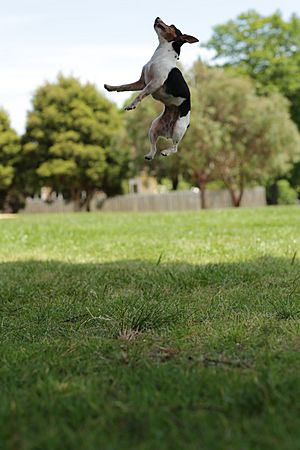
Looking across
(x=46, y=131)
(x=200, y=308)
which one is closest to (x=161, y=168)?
(x=46, y=131)

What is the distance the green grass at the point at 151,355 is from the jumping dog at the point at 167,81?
40.7 inches

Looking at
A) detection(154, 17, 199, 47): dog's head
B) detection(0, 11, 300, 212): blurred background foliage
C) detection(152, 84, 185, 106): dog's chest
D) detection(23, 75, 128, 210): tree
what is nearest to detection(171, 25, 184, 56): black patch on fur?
detection(154, 17, 199, 47): dog's head

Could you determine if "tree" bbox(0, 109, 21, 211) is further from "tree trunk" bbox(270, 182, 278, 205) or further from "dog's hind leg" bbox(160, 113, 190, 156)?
"dog's hind leg" bbox(160, 113, 190, 156)

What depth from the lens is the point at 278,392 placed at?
7.32ft

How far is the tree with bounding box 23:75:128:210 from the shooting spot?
3838 cm

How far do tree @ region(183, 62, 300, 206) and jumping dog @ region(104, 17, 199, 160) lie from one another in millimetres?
26649

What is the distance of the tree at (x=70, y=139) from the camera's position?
1511 inches

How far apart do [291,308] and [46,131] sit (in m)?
37.1

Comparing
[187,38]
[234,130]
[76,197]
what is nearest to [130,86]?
[187,38]

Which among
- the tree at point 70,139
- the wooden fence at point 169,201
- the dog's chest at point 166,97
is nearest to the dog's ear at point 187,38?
the dog's chest at point 166,97

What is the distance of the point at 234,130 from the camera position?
102 feet

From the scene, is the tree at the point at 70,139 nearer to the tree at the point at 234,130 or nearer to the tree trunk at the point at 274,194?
the tree at the point at 234,130

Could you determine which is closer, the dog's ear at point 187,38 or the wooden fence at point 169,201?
the dog's ear at point 187,38

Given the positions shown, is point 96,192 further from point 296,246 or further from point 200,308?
point 200,308
